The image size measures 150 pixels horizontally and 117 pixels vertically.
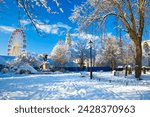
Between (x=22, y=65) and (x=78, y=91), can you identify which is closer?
(x=78, y=91)

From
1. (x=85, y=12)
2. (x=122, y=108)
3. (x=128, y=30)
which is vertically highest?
(x=85, y=12)

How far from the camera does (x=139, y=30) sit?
25500mm

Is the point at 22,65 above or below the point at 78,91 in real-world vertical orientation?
above

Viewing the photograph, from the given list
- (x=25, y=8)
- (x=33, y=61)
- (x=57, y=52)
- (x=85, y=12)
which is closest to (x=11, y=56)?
(x=57, y=52)

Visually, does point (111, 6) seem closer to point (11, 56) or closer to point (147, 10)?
point (147, 10)

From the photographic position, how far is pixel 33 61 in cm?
7100

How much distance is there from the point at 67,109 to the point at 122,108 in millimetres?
1648

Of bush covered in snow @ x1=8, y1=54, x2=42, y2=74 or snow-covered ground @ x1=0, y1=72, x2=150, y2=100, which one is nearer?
snow-covered ground @ x1=0, y1=72, x2=150, y2=100

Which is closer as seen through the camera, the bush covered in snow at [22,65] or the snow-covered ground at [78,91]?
the snow-covered ground at [78,91]

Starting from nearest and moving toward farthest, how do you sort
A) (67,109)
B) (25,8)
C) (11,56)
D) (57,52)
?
1. (67,109)
2. (25,8)
3. (11,56)
4. (57,52)

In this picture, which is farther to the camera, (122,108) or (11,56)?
(11,56)

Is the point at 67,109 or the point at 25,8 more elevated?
the point at 25,8

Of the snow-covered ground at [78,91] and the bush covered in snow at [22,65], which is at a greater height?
the bush covered in snow at [22,65]

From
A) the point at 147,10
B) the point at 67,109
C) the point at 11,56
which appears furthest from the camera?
the point at 11,56
